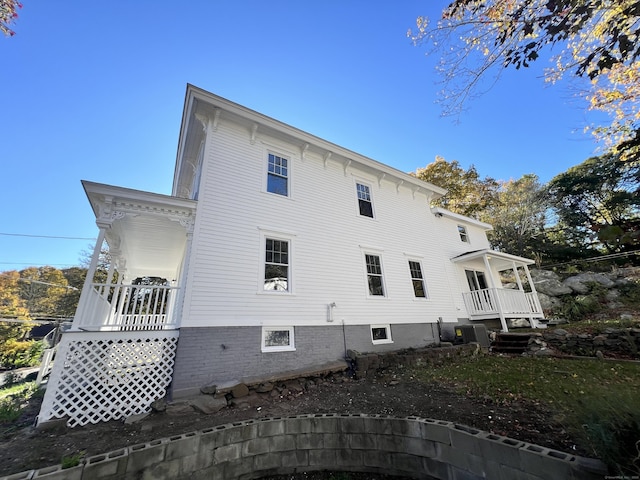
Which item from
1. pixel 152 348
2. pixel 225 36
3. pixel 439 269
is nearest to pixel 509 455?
pixel 152 348

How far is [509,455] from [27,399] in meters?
10.3

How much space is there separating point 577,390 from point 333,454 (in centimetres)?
473

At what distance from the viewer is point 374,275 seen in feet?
30.2

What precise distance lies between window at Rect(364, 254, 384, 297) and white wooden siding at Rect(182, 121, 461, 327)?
0.24 meters

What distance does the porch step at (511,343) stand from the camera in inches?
346

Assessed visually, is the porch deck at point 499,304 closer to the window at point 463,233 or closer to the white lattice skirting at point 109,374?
the window at point 463,233

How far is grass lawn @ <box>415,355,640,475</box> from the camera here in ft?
6.38

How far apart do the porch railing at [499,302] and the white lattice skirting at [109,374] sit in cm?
1154

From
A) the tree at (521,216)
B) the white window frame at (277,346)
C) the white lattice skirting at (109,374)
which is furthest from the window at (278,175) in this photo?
the tree at (521,216)

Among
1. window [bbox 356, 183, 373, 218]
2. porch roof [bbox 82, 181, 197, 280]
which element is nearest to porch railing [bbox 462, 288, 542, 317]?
window [bbox 356, 183, 373, 218]

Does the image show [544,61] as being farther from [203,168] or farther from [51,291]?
[51,291]

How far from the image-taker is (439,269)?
11.3 metres

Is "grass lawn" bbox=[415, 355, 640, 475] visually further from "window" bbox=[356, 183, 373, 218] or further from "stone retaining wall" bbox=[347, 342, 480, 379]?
"window" bbox=[356, 183, 373, 218]

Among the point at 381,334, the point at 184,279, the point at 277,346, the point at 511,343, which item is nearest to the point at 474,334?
the point at 511,343
